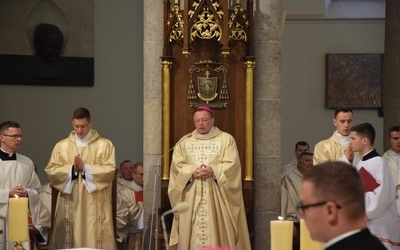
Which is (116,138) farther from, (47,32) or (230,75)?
(230,75)

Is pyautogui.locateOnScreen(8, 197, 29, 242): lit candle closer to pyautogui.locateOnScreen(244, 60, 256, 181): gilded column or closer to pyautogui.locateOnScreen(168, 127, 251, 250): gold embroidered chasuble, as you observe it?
pyautogui.locateOnScreen(168, 127, 251, 250): gold embroidered chasuble

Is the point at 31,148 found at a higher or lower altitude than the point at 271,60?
lower

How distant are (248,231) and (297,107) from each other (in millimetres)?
6177

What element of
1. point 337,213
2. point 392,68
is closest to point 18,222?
point 337,213

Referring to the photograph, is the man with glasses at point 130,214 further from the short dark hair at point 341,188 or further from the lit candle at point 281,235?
the short dark hair at point 341,188

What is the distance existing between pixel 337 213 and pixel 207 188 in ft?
17.1

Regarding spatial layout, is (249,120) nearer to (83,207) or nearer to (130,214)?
(83,207)

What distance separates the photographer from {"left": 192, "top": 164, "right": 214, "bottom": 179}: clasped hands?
7.74 metres

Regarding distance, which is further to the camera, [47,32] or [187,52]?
[47,32]

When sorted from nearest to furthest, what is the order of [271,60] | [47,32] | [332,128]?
[271,60]
[47,32]
[332,128]

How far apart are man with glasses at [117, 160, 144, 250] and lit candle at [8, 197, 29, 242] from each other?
14.1 ft

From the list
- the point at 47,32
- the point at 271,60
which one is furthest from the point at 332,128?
the point at 271,60

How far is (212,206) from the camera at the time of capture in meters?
7.93

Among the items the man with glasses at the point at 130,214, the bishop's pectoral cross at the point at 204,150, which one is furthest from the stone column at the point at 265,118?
the man with glasses at the point at 130,214
